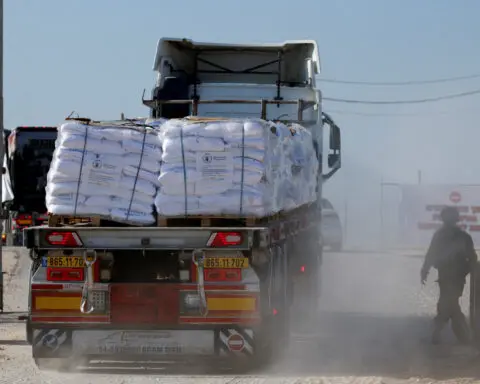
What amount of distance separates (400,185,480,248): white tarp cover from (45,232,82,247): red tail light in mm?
41468

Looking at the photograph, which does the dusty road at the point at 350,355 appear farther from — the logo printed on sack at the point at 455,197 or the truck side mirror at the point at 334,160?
the logo printed on sack at the point at 455,197

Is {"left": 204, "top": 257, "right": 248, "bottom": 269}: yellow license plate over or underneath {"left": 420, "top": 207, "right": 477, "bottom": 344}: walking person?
over

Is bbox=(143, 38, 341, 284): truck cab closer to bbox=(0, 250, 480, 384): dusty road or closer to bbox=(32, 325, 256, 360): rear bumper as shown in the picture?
bbox=(0, 250, 480, 384): dusty road

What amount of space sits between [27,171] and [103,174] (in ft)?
59.3

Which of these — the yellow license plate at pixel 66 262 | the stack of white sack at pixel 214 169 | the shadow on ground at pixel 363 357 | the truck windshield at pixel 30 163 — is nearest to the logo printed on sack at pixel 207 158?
the stack of white sack at pixel 214 169

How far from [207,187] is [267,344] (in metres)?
1.54

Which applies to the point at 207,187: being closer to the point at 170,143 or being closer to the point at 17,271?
the point at 170,143

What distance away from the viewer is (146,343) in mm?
11898

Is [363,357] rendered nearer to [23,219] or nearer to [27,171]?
[27,171]

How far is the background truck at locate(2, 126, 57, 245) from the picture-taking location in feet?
95.3

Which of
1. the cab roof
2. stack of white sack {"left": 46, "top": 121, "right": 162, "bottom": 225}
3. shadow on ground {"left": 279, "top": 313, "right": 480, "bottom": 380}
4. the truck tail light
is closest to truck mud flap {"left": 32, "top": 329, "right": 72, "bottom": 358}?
stack of white sack {"left": 46, "top": 121, "right": 162, "bottom": 225}

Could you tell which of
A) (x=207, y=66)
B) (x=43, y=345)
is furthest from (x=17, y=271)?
(x=43, y=345)

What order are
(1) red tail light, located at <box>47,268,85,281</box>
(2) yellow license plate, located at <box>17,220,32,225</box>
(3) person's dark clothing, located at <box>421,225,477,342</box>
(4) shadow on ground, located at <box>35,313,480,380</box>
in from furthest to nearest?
(2) yellow license plate, located at <box>17,220,32,225</box> → (3) person's dark clothing, located at <box>421,225,477,342</box> → (4) shadow on ground, located at <box>35,313,480,380</box> → (1) red tail light, located at <box>47,268,85,281</box>

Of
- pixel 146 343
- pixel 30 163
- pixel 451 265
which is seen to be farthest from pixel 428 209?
pixel 146 343
